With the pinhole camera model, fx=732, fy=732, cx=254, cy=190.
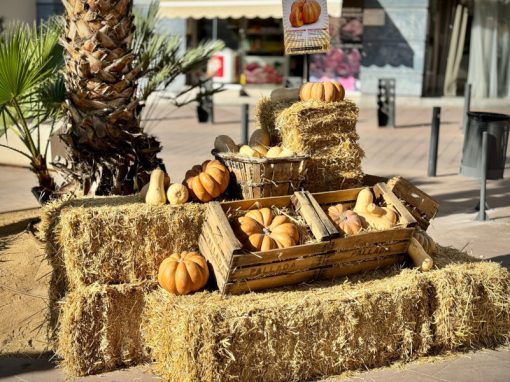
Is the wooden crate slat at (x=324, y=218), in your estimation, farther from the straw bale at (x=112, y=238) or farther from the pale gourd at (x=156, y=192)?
the pale gourd at (x=156, y=192)

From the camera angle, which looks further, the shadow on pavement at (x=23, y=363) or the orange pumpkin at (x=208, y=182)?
the orange pumpkin at (x=208, y=182)

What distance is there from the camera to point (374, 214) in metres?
5.22

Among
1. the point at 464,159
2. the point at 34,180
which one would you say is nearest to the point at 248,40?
the point at 34,180

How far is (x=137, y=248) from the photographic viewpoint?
4.80m

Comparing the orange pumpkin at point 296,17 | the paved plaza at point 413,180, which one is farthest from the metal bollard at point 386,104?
the orange pumpkin at point 296,17

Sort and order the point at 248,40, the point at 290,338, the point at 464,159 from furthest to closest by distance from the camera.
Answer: the point at 248,40 → the point at 464,159 → the point at 290,338

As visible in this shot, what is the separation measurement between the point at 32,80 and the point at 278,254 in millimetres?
2987

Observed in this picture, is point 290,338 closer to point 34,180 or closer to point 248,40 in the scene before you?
point 34,180

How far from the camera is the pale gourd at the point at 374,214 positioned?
17.0 feet

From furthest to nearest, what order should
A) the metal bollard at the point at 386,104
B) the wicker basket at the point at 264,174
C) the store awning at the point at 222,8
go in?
the store awning at the point at 222,8, the metal bollard at the point at 386,104, the wicker basket at the point at 264,174

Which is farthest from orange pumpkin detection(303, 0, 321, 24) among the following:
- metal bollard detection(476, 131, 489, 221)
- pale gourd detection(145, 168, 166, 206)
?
metal bollard detection(476, 131, 489, 221)

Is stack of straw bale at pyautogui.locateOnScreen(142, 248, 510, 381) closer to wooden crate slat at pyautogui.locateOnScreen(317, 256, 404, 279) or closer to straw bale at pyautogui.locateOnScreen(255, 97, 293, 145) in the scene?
wooden crate slat at pyautogui.locateOnScreen(317, 256, 404, 279)

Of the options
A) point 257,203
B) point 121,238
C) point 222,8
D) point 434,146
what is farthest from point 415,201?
point 222,8

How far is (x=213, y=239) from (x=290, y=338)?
0.80 metres
